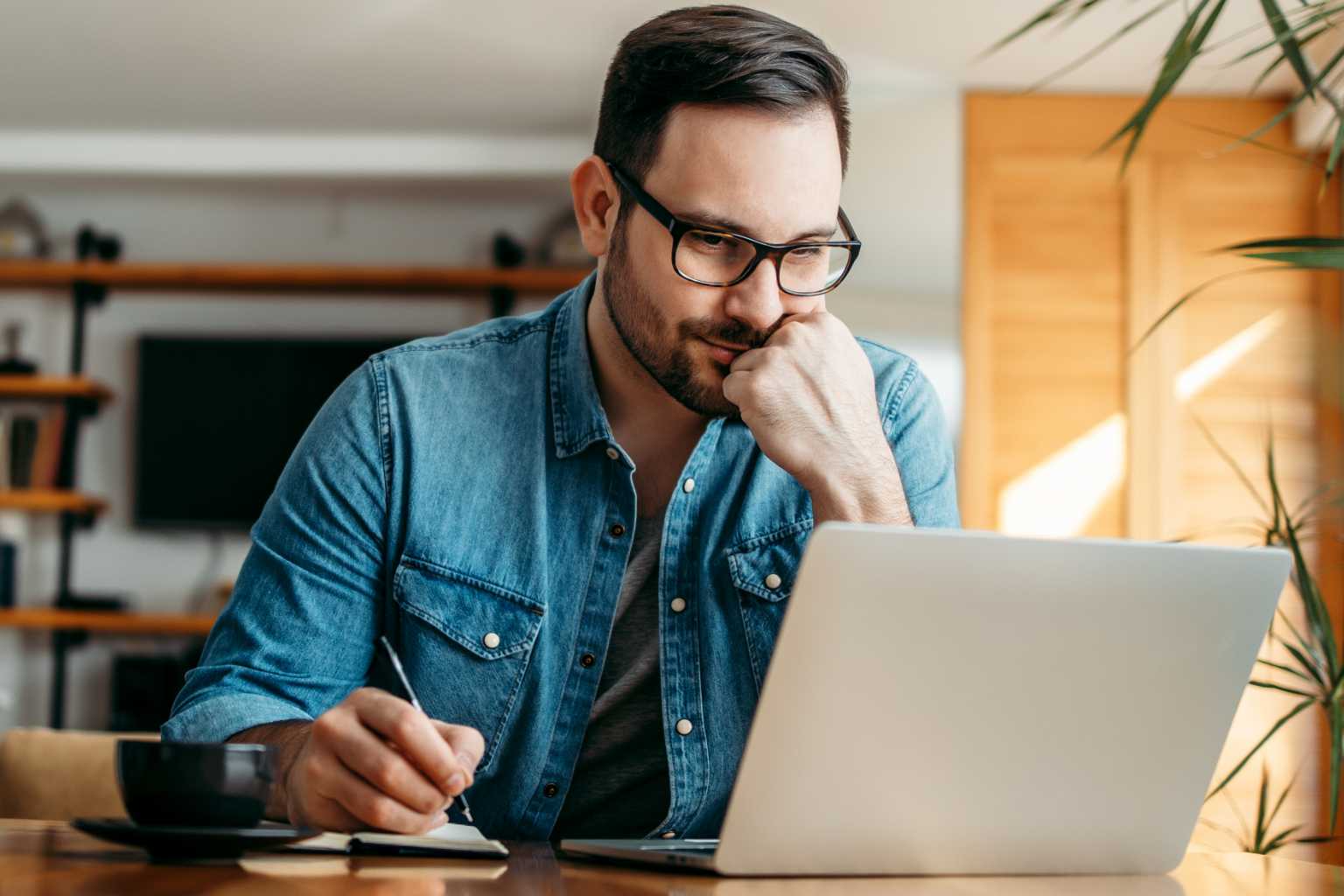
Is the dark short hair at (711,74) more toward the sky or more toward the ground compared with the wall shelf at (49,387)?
more toward the sky

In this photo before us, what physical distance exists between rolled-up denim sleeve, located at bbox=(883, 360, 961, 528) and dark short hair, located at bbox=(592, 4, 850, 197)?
23 cm

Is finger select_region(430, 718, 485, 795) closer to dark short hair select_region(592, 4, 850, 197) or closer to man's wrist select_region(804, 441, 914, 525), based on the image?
man's wrist select_region(804, 441, 914, 525)

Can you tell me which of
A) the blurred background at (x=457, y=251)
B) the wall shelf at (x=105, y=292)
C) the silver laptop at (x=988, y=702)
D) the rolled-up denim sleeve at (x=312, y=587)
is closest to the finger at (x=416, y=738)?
the silver laptop at (x=988, y=702)

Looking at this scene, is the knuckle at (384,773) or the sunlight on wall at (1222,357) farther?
the sunlight on wall at (1222,357)

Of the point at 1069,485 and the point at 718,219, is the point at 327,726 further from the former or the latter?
the point at 1069,485

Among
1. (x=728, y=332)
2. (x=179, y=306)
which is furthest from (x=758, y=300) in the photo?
(x=179, y=306)

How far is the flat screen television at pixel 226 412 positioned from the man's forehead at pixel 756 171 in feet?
12.1

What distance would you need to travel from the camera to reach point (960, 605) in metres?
0.69

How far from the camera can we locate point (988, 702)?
28.4 inches

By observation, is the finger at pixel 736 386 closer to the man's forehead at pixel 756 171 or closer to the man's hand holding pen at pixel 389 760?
the man's forehead at pixel 756 171

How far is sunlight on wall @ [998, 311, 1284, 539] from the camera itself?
3.77 m

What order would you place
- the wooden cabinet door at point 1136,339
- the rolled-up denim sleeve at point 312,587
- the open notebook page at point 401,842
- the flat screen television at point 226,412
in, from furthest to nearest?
the flat screen television at point 226,412 < the wooden cabinet door at point 1136,339 < the rolled-up denim sleeve at point 312,587 < the open notebook page at point 401,842

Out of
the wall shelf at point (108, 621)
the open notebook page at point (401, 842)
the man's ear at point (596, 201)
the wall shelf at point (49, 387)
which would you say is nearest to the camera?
the open notebook page at point (401, 842)

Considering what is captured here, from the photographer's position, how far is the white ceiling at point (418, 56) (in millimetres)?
3629
